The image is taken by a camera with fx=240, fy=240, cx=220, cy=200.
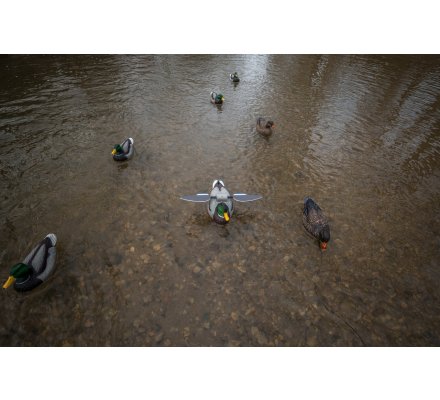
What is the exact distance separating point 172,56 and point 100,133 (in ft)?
46.5

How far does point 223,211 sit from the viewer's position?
6.99 m

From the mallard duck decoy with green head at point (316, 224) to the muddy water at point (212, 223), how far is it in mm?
342

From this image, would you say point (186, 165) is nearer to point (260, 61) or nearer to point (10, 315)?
point (10, 315)

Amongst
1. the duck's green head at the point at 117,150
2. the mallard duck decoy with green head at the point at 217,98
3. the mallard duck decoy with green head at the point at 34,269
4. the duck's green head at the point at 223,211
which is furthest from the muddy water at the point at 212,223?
the duck's green head at the point at 223,211

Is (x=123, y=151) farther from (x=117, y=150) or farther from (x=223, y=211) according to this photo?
(x=223, y=211)

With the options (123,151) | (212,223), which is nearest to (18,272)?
(212,223)

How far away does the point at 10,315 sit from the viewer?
18.2 feet

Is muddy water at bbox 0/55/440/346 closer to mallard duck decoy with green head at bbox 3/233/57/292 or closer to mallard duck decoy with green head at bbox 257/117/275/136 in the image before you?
mallard duck decoy with green head at bbox 3/233/57/292

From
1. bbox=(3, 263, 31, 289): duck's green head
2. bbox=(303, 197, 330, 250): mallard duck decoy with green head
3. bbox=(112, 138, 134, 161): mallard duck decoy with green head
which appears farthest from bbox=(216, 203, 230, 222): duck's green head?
bbox=(112, 138, 134, 161): mallard duck decoy with green head

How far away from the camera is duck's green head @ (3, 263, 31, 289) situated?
17.6ft

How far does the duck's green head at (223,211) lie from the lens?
6949mm

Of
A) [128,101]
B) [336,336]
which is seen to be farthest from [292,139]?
[128,101]

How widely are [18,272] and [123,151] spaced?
18.6 ft

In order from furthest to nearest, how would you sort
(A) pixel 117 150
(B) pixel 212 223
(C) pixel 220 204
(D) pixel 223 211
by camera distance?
(A) pixel 117 150
(B) pixel 212 223
(C) pixel 220 204
(D) pixel 223 211
